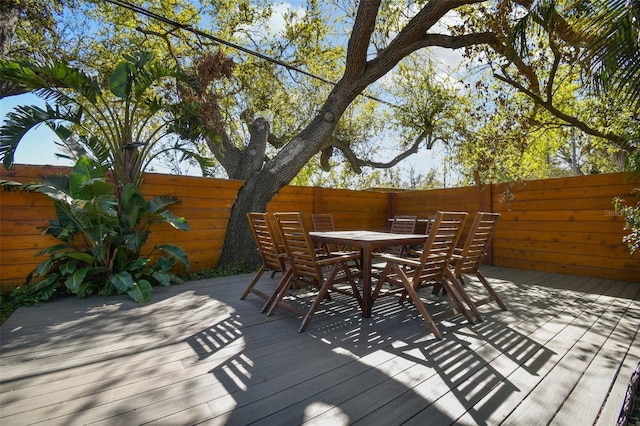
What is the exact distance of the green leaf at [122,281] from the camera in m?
3.75

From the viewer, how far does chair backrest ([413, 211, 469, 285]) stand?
2.71 m

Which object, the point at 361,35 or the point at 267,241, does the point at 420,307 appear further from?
the point at 361,35

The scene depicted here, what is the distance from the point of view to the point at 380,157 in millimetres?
11297

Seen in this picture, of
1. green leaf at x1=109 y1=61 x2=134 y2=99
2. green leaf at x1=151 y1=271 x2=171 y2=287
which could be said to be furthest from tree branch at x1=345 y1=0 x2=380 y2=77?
green leaf at x1=151 y1=271 x2=171 y2=287

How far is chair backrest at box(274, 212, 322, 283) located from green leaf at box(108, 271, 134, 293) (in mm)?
2107

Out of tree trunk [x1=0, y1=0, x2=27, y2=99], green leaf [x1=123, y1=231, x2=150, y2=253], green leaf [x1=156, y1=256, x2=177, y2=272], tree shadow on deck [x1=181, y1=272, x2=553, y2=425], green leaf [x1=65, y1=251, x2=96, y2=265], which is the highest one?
tree trunk [x1=0, y1=0, x2=27, y2=99]

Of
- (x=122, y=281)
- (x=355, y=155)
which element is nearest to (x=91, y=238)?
(x=122, y=281)

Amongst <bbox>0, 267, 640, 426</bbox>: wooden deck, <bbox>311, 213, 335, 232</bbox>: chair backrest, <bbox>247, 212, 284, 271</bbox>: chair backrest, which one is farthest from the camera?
<bbox>311, 213, 335, 232</bbox>: chair backrest

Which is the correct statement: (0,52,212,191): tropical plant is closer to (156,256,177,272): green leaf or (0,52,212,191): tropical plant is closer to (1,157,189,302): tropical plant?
(1,157,189,302): tropical plant

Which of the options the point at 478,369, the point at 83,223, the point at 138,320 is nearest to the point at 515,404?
the point at 478,369

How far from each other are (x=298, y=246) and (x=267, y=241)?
61 centimetres

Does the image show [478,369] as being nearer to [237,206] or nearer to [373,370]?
[373,370]

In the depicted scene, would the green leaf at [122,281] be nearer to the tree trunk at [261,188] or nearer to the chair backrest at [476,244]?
the tree trunk at [261,188]

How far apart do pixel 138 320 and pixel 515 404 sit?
3.12m
